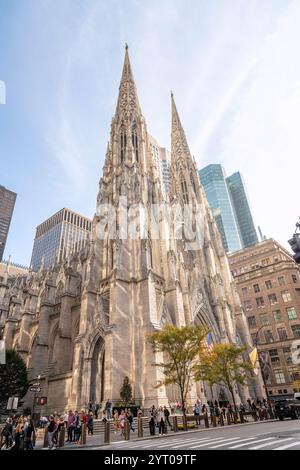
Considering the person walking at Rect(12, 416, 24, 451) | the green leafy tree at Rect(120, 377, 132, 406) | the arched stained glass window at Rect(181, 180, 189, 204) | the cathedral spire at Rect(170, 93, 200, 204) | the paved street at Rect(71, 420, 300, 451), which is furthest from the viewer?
the cathedral spire at Rect(170, 93, 200, 204)

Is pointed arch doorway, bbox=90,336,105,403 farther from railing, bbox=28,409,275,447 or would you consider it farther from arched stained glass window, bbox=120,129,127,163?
arched stained glass window, bbox=120,129,127,163

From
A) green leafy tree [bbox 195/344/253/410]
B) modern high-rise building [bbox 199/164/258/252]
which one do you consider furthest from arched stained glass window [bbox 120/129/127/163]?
modern high-rise building [bbox 199/164/258/252]

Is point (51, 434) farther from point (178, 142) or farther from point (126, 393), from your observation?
point (178, 142)

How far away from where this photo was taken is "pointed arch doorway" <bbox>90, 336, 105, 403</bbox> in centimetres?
2599

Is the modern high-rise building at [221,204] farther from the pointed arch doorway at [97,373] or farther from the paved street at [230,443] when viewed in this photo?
the paved street at [230,443]

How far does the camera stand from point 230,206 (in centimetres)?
12900

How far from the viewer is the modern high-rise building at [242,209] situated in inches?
5261

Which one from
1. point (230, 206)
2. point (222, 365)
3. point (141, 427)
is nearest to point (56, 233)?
point (230, 206)

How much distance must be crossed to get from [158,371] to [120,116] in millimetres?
39916

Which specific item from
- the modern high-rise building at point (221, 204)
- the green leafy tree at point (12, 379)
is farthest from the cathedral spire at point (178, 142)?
the modern high-rise building at point (221, 204)

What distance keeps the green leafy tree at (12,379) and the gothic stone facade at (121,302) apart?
1.58 m

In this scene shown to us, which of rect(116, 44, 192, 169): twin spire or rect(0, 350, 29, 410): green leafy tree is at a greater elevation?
rect(116, 44, 192, 169): twin spire

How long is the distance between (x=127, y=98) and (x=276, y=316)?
4633 centimetres

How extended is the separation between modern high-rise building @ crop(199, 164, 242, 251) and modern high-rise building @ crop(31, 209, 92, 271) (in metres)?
57.5
